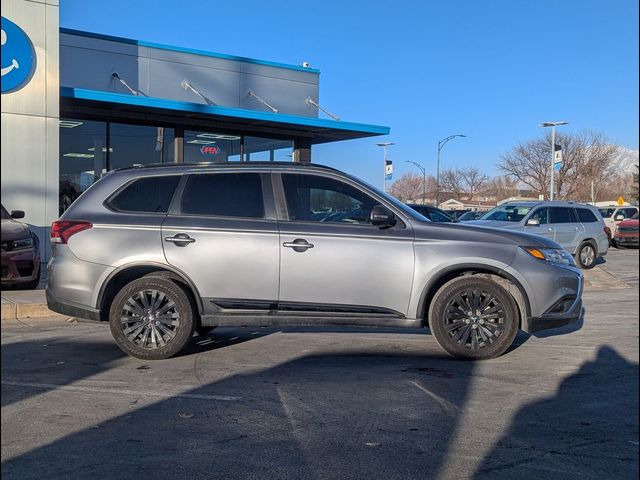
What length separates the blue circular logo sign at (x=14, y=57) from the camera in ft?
6.42

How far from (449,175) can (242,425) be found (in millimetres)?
81804

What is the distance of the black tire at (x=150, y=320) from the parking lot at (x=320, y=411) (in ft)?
0.56

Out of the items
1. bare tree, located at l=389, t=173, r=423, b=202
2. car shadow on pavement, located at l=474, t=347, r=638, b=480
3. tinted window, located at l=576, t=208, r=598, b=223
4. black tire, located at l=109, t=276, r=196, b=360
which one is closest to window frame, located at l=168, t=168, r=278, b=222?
black tire, located at l=109, t=276, r=196, b=360

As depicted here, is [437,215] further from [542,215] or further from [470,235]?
[470,235]

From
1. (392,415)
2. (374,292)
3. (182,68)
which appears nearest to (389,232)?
(374,292)

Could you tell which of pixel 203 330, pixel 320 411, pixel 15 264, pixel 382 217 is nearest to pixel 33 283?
pixel 203 330

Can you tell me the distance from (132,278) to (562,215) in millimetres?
13298

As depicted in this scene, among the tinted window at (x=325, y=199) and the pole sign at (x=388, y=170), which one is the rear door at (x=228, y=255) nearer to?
the tinted window at (x=325, y=199)

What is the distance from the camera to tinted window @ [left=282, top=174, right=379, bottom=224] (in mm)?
6250

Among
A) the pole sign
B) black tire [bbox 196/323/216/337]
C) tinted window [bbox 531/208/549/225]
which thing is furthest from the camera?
the pole sign

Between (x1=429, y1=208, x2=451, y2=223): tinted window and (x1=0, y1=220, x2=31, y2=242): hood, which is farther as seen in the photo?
(x1=429, y1=208, x2=451, y2=223): tinted window

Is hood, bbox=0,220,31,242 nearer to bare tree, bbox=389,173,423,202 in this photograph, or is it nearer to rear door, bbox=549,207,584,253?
rear door, bbox=549,207,584,253

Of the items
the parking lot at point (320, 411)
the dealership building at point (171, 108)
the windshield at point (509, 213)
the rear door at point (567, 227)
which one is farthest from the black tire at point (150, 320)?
the rear door at point (567, 227)

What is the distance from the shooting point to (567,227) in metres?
16.3
